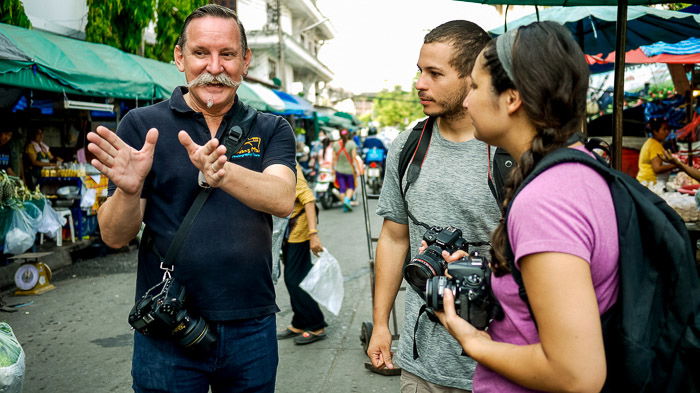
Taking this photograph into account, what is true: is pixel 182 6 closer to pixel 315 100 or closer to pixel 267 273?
pixel 267 273

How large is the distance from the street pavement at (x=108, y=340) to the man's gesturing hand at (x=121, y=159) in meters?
2.92

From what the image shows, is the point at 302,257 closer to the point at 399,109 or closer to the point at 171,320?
the point at 171,320

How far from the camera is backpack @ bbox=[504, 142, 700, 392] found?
4.04ft

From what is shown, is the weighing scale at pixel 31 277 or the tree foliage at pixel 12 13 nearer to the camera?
the weighing scale at pixel 31 277

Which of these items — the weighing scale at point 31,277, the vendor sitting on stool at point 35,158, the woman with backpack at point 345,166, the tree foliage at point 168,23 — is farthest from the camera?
the woman with backpack at point 345,166

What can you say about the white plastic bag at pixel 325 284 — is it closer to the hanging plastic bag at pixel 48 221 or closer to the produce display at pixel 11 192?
the produce display at pixel 11 192

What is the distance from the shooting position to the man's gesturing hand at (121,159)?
1.79 metres

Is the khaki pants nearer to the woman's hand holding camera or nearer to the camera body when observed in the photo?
the camera body

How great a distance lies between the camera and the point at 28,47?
277 inches

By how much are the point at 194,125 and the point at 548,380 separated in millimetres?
1521

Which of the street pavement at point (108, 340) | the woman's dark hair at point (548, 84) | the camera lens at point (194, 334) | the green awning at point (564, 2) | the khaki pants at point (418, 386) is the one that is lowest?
the street pavement at point (108, 340)

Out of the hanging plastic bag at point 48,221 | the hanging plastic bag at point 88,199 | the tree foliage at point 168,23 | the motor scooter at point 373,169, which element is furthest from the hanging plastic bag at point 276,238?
the motor scooter at point 373,169

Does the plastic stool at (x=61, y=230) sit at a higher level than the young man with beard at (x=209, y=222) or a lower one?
lower

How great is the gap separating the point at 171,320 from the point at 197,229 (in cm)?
32
